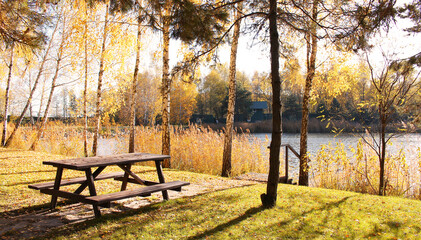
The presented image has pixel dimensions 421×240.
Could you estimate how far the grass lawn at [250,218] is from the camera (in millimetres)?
3473

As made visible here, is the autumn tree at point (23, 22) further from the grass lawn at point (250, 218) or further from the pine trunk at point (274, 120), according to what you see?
the pine trunk at point (274, 120)

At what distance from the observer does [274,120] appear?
443cm

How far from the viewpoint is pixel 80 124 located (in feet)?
46.3

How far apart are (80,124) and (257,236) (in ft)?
41.2

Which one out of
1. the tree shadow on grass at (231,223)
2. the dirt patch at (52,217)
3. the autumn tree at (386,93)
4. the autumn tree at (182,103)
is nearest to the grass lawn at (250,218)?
the tree shadow on grass at (231,223)

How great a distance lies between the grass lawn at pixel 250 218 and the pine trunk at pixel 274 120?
0.24m

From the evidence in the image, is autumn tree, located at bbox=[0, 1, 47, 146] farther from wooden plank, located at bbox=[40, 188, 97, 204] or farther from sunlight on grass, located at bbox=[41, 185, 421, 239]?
sunlight on grass, located at bbox=[41, 185, 421, 239]

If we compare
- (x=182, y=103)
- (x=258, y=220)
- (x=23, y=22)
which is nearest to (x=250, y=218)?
(x=258, y=220)

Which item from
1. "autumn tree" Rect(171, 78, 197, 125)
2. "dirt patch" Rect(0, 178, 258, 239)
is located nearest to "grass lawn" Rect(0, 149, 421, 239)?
"dirt patch" Rect(0, 178, 258, 239)

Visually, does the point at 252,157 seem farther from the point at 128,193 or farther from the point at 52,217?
the point at 52,217

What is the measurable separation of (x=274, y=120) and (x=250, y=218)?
1409 mm

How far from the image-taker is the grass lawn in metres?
3.47

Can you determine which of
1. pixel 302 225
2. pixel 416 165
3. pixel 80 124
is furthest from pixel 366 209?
pixel 80 124

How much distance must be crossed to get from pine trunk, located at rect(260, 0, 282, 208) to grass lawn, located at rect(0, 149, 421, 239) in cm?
24
